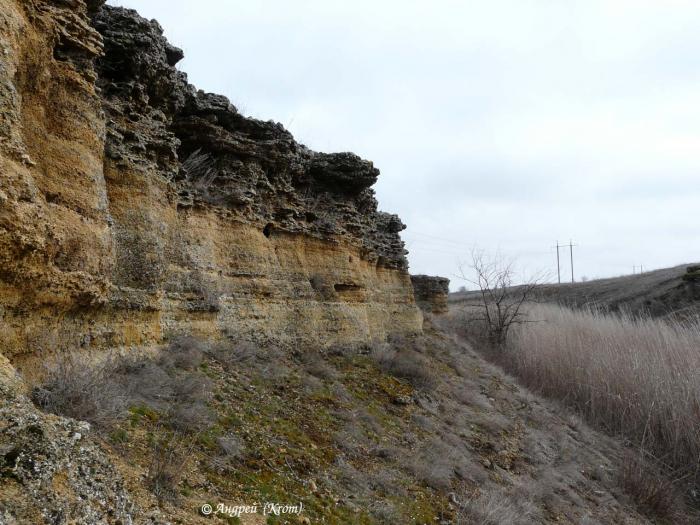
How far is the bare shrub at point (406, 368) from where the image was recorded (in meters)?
9.34

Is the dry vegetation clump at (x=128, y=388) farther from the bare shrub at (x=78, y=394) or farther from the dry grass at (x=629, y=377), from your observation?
the dry grass at (x=629, y=377)

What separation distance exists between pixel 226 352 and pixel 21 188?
3.62 metres

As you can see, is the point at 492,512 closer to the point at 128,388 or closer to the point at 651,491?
the point at 128,388

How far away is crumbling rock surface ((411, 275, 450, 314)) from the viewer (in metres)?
21.9

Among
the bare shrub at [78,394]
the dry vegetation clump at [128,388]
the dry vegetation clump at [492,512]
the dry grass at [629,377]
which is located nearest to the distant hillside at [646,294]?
the dry grass at [629,377]

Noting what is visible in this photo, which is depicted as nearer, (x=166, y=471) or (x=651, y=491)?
(x=166, y=471)

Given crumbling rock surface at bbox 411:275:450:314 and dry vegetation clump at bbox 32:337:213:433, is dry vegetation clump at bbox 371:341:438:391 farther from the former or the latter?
crumbling rock surface at bbox 411:275:450:314

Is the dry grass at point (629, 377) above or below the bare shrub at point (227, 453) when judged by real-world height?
below

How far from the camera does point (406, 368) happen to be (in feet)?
30.9

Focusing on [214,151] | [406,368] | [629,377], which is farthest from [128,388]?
[629,377]

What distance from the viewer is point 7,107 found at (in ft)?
10.9

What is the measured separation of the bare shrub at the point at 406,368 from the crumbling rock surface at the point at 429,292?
12041mm

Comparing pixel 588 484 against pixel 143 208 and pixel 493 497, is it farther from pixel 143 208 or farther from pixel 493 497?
pixel 143 208

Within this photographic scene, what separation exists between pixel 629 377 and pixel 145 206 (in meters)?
12.2
